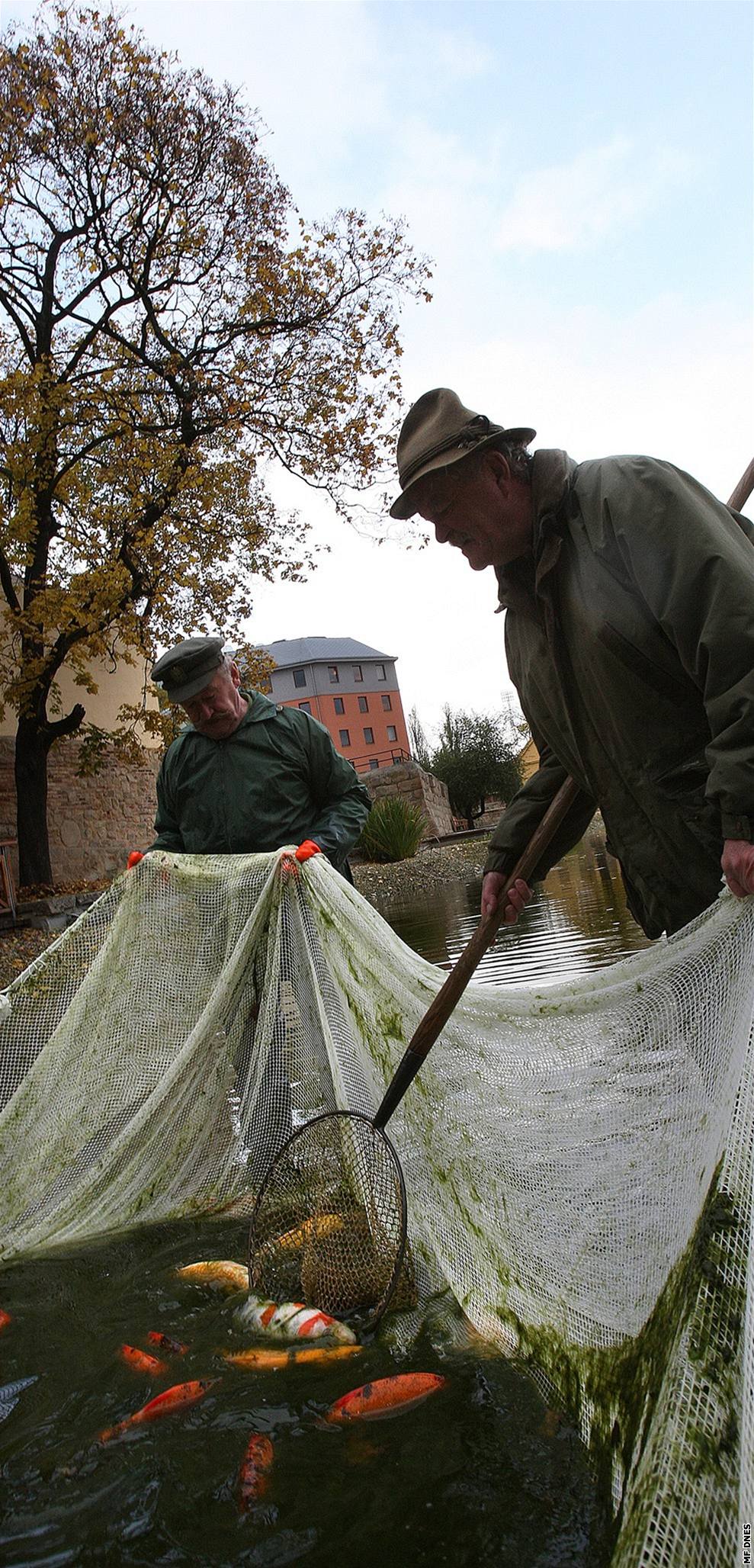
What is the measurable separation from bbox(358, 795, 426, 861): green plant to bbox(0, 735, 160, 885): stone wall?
4.46 meters

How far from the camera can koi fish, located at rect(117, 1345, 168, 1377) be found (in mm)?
2486

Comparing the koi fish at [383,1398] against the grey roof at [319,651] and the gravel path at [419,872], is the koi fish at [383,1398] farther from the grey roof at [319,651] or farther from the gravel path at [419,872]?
the grey roof at [319,651]

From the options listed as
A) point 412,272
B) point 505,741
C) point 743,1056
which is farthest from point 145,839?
point 743,1056

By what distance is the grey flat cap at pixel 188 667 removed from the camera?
3.69 metres

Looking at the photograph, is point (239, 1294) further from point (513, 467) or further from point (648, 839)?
point (513, 467)

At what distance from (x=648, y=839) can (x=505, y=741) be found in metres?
34.0

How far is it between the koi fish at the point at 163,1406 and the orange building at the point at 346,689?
214 feet

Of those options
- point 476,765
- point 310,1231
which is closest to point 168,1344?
point 310,1231

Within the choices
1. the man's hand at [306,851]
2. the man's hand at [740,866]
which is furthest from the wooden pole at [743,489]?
the man's hand at [306,851]

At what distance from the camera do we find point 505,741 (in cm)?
3609

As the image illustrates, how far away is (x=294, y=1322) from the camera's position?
8.34 feet

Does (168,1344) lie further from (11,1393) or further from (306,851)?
(306,851)

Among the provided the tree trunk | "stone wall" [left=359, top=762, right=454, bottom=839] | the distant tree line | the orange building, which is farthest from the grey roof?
the tree trunk

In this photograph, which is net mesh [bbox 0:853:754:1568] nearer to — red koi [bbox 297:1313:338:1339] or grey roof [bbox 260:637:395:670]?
red koi [bbox 297:1313:338:1339]
